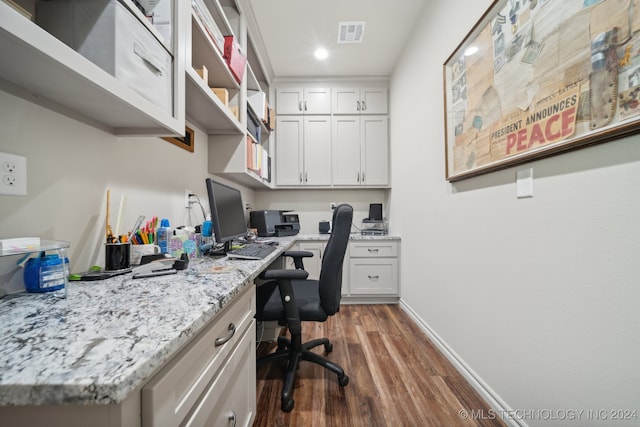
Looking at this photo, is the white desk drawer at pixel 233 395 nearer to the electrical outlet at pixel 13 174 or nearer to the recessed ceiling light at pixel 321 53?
the electrical outlet at pixel 13 174

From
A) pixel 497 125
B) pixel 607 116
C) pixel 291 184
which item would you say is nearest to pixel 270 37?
pixel 291 184

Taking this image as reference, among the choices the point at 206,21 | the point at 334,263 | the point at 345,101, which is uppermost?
the point at 345,101

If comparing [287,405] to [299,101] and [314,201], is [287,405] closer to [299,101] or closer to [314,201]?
[314,201]

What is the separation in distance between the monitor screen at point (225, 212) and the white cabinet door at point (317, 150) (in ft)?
4.71

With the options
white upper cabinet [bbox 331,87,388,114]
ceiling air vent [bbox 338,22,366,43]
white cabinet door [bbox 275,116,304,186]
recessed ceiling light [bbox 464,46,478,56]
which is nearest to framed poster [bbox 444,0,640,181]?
recessed ceiling light [bbox 464,46,478,56]

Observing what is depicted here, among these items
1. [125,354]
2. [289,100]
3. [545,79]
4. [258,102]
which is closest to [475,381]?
[545,79]

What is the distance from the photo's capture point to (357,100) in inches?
115

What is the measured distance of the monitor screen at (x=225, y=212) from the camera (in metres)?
1.22

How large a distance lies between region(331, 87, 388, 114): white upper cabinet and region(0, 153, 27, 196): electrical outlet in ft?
8.89

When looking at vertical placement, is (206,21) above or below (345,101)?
below

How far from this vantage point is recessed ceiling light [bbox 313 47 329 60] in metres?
2.44

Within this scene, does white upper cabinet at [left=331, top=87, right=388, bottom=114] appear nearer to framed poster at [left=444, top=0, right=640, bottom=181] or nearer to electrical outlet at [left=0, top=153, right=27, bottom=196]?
framed poster at [left=444, top=0, right=640, bottom=181]

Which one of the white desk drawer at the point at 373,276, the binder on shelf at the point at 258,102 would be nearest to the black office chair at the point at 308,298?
the white desk drawer at the point at 373,276

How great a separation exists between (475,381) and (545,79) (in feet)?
4.91
